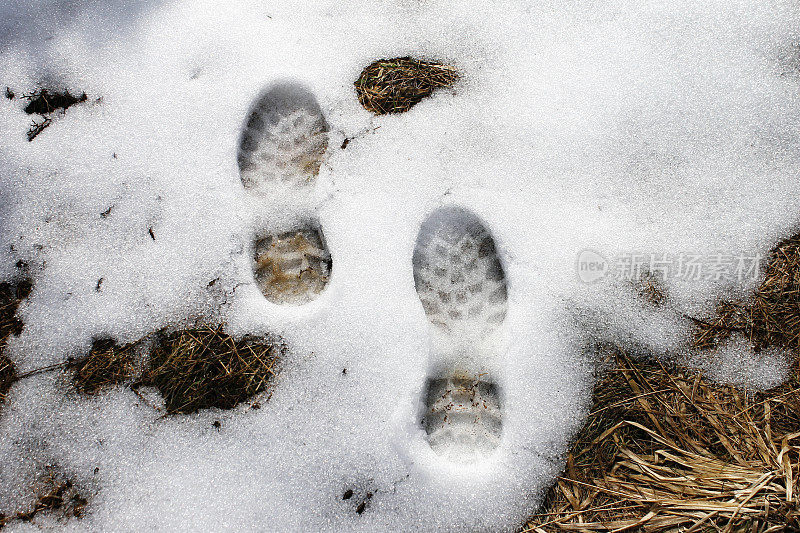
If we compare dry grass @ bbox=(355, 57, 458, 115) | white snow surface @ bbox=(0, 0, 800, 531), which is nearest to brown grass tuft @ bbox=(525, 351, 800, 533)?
white snow surface @ bbox=(0, 0, 800, 531)

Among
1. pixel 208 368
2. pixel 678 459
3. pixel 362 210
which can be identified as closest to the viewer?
pixel 678 459

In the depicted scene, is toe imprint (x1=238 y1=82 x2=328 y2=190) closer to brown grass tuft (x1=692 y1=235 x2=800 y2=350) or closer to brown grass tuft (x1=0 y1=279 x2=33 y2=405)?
brown grass tuft (x1=0 y1=279 x2=33 y2=405)

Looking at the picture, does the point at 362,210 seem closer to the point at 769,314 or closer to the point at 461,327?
the point at 461,327

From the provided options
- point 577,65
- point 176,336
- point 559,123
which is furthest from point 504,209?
point 176,336

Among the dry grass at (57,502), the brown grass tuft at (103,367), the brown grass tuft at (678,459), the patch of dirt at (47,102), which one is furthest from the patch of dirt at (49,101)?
the brown grass tuft at (678,459)

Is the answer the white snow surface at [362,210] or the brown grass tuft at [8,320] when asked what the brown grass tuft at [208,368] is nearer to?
the white snow surface at [362,210]

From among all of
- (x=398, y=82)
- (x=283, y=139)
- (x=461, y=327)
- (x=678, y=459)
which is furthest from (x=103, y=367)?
(x=678, y=459)
